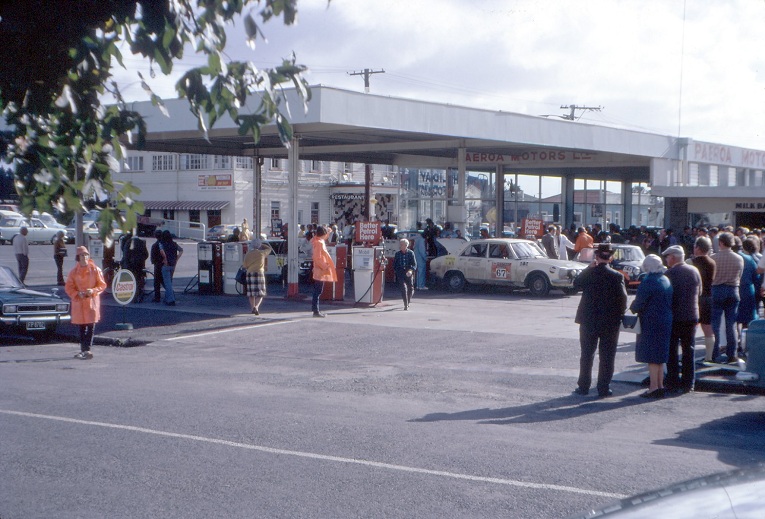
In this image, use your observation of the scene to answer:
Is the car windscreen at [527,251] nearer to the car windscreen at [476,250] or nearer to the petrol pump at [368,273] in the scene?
the car windscreen at [476,250]

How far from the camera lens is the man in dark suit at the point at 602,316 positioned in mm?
10930

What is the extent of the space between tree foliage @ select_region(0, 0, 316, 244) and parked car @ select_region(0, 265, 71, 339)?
493 inches

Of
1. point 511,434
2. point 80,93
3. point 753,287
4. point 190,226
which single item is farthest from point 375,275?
point 190,226

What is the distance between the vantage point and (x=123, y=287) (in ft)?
55.2

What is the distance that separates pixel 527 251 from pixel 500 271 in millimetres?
952

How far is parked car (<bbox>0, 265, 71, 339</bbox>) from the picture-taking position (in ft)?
52.2

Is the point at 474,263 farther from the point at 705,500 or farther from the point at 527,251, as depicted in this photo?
the point at 705,500

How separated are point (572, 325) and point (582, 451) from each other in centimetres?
1031

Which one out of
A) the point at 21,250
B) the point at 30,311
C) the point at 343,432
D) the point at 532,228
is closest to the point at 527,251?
the point at 532,228

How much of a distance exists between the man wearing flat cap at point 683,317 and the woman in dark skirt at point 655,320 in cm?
27

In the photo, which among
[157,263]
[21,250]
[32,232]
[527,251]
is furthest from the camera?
[32,232]

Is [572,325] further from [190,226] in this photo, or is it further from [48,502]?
[190,226]

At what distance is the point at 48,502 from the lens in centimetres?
656

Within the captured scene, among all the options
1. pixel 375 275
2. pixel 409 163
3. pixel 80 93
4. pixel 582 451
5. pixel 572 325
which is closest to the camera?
pixel 80 93
